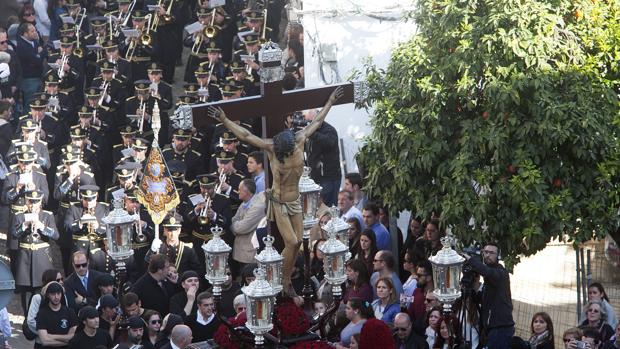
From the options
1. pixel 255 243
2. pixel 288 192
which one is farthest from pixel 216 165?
pixel 288 192

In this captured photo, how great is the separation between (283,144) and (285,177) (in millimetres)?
278

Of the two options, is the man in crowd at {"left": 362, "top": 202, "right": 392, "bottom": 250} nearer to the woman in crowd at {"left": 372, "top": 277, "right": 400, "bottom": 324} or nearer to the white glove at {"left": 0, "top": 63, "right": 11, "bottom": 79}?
the woman in crowd at {"left": 372, "top": 277, "right": 400, "bottom": 324}

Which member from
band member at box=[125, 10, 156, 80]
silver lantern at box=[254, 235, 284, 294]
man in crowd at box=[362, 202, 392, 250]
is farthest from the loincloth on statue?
band member at box=[125, 10, 156, 80]

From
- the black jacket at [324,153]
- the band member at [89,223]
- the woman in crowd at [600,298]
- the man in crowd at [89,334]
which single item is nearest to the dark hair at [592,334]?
the woman in crowd at [600,298]

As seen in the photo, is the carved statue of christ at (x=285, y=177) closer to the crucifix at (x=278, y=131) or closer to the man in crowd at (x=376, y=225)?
the crucifix at (x=278, y=131)

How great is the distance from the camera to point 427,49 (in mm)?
19516

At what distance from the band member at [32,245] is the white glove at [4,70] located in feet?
17.0

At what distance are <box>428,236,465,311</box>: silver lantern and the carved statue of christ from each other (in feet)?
3.95

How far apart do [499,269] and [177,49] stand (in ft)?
36.0

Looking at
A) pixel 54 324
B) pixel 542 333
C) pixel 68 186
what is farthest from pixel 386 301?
pixel 68 186

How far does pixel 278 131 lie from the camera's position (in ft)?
51.1

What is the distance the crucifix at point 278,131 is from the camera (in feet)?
49.8

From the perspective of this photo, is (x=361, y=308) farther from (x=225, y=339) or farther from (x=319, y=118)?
(x=319, y=118)

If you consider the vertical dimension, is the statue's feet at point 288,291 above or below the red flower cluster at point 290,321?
above
